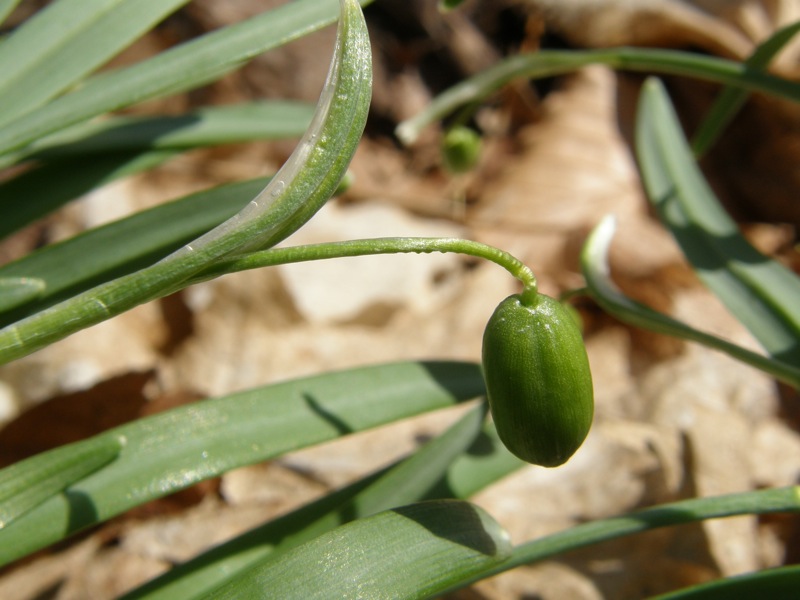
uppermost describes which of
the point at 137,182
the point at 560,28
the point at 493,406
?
the point at 560,28

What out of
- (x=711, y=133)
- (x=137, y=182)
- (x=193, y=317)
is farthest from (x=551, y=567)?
(x=137, y=182)

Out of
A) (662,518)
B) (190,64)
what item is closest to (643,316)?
(662,518)

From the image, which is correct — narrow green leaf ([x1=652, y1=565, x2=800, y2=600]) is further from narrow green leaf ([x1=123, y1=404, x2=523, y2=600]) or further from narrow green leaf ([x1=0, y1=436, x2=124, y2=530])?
narrow green leaf ([x1=0, y1=436, x2=124, y2=530])

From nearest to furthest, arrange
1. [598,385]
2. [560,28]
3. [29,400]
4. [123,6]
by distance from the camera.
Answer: [123,6] < [29,400] < [598,385] < [560,28]

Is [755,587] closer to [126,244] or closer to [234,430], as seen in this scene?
[234,430]

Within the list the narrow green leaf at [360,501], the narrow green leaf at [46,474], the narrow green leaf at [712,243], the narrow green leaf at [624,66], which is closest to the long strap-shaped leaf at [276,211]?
the narrow green leaf at [46,474]

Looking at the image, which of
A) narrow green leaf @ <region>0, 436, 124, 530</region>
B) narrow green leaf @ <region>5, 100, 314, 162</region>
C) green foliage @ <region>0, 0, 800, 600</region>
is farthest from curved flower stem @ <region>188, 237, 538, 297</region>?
narrow green leaf @ <region>5, 100, 314, 162</region>

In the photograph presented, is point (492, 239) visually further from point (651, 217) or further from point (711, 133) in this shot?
point (711, 133)
